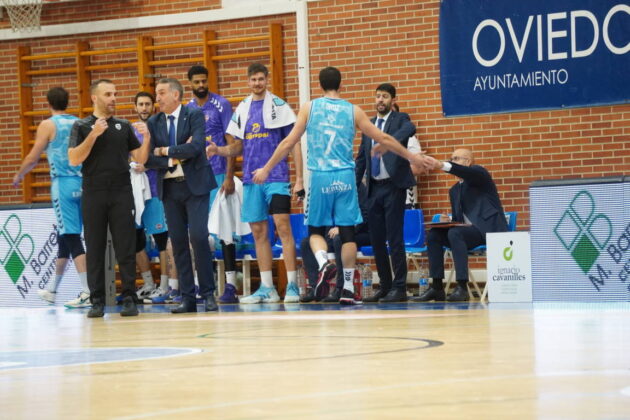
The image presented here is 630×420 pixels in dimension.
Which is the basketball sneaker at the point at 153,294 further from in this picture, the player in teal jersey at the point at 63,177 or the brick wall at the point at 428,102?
the brick wall at the point at 428,102

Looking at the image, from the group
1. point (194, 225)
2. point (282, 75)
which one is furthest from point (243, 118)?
point (282, 75)

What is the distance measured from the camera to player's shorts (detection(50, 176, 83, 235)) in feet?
32.2

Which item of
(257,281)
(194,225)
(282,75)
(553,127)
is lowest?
(257,281)

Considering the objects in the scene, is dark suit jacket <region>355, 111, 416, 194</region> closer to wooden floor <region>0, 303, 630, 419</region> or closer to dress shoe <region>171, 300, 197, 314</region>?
dress shoe <region>171, 300, 197, 314</region>

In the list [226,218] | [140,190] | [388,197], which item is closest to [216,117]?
[226,218]

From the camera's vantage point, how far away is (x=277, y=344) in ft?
16.4

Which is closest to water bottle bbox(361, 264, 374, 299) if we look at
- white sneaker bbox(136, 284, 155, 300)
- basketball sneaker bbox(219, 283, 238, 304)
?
basketball sneaker bbox(219, 283, 238, 304)

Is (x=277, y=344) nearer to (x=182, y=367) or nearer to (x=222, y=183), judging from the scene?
(x=182, y=367)

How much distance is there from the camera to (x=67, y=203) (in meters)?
9.86

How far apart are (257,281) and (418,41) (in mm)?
3040

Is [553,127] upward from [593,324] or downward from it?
upward

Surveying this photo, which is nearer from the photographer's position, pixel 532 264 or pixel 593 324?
pixel 593 324

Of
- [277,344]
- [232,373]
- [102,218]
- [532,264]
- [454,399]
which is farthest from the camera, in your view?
[532,264]

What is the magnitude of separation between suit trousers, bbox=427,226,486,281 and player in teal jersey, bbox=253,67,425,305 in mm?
940
